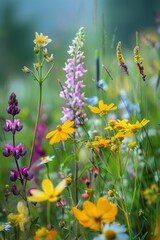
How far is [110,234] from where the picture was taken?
3.41 ft

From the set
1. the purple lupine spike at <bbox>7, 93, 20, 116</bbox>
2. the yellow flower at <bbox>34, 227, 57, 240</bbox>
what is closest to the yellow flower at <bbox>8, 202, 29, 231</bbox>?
the yellow flower at <bbox>34, 227, 57, 240</bbox>

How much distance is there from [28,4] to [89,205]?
77.2 feet

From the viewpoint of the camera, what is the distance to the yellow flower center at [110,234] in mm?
1040

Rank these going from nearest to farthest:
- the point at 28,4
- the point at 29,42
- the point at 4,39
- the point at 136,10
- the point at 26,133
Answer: the point at 26,133 → the point at 4,39 → the point at 29,42 → the point at 136,10 → the point at 28,4

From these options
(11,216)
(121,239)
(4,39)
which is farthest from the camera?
(4,39)

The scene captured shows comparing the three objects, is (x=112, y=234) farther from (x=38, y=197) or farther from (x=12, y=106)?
(x=12, y=106)

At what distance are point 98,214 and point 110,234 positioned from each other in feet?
0.19

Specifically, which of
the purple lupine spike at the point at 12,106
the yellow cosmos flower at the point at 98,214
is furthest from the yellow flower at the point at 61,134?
the yellow cosmos flower at the point at 98,214

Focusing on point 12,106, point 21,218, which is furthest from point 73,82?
point 21,218

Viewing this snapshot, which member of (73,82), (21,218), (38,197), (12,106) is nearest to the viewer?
(38,197)

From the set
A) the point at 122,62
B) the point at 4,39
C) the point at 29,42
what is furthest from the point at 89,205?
the point at 29,42

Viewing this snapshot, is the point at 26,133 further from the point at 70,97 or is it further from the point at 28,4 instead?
the point at 28,4

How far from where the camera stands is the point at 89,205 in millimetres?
1074

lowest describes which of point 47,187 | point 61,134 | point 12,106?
point 47,187
